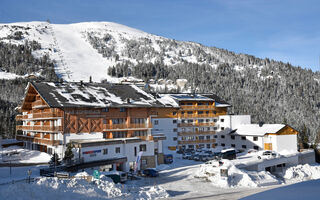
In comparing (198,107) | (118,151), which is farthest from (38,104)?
(198,107)

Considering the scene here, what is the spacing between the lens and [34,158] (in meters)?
47.5

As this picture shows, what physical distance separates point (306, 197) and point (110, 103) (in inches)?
1679

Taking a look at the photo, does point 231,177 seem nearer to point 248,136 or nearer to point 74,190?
point 74,190

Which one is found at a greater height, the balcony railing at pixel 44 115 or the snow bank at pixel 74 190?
the balcony railing at pixel 44 115

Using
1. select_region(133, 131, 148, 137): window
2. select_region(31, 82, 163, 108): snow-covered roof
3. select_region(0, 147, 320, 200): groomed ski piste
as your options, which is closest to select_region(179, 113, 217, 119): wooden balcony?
select_region(0, 147, 320, 200): groomed ski piste

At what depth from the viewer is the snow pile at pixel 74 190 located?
1053 inches

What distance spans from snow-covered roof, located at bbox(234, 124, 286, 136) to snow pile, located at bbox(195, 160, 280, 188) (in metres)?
24.5

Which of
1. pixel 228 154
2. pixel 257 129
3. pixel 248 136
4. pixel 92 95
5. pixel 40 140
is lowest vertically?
pixel 228 154

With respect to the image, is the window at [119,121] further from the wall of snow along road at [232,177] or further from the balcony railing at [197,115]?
the balcony railing at [197,115]

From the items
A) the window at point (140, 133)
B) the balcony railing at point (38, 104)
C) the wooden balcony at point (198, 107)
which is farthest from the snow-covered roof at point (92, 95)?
the wooden balcony at point (198, 107)

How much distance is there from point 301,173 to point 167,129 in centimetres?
3282

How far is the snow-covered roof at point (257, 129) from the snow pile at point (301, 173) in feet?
43.4

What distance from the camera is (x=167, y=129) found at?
76375 millimetres

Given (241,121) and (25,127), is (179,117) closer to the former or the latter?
(241,121)
